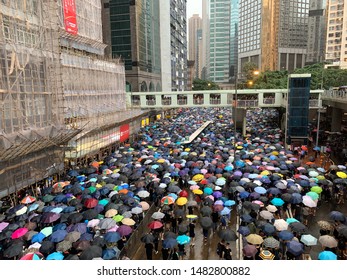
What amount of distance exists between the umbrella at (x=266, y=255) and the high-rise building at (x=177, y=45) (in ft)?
246

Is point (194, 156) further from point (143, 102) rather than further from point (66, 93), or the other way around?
point (143, 102)

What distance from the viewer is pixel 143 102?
145 feet

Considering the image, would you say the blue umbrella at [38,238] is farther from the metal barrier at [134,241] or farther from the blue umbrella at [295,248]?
the blue umbrella at [295,248]

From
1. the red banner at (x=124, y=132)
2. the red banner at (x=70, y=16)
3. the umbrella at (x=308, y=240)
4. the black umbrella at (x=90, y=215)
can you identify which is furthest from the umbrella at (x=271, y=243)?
the red banner at (x=70, y=16)

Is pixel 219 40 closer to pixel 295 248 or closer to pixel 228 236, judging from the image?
pixel 228 236

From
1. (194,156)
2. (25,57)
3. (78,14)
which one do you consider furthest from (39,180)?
(78,14)

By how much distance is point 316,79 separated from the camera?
5747cm

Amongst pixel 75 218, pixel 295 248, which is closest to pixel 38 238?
pixel 75 218

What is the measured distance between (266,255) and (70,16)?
25457 mm

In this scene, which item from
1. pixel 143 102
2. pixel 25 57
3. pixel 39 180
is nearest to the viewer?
pixel 25 57

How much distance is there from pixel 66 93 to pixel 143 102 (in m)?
19.9

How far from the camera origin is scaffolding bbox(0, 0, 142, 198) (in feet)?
53.0

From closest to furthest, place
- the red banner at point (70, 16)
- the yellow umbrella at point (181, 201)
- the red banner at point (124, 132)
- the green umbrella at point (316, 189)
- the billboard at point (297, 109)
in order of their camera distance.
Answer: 1. the yellow umbrella at point (181, 201)
2. the green umbrella at point (316, 189)
3. the red banner at point (70, 16)
4. the billboard at point (297, 109)
5. the red banner at point (124, 132)

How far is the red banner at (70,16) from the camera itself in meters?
26.3
